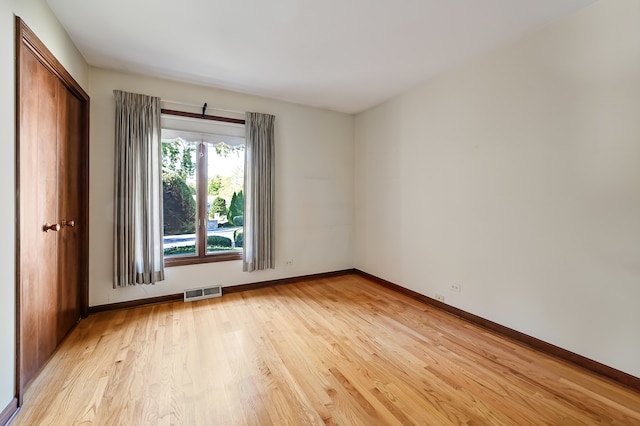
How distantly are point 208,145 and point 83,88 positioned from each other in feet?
4.21

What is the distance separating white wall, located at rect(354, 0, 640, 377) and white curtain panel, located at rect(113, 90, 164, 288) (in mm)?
3092

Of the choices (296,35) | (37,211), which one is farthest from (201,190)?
(296,35)

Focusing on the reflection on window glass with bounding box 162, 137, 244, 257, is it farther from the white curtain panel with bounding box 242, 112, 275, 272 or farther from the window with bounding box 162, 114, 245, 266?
the white curtain panel with bounding box 242, 112, 275, 272

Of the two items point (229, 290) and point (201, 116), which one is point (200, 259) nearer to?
point (229, 290)

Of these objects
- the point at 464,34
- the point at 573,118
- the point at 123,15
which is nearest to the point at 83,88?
the point at 123,15

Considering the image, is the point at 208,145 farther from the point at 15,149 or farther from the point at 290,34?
the point at 15,149

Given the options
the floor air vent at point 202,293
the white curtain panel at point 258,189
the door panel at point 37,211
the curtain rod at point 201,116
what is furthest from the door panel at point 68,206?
the white curtain panel at point 258,189

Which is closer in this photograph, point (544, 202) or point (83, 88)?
point (544, 202)

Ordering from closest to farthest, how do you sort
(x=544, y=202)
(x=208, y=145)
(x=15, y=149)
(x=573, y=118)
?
1. (x=15, y=149)
2. (x=573, y=118)
3. (x=544, y=202)
4. (x=208, y=145)

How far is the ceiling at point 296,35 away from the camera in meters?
2.01

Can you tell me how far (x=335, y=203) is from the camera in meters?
4.43

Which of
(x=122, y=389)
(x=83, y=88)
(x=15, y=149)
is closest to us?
(x=15, y=149)

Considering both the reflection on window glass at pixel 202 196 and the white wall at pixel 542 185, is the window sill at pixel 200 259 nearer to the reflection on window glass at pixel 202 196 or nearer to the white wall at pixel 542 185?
the reflection on window glass at pixel 202 196
